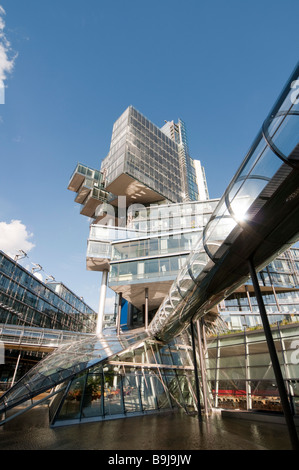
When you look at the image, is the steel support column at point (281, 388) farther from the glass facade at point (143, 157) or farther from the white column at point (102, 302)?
the glass facade at point (143, 157)

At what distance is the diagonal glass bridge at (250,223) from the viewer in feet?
11.7

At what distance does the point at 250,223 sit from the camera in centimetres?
480

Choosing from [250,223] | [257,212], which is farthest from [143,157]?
[257,212]

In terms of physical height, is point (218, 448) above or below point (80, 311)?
below

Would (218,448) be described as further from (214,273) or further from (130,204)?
(130,204)

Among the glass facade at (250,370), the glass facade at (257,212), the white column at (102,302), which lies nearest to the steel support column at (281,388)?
the glass facade at (257,212)

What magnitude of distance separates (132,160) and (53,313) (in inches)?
1486

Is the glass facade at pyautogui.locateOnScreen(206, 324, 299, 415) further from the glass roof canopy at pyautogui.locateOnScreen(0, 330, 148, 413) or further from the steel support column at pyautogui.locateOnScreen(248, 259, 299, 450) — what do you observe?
the steel support column at pyautogui.locateOnScreen(248, 259, 299, 450)

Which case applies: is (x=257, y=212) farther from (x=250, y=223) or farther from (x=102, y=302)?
(x=102, y=302)

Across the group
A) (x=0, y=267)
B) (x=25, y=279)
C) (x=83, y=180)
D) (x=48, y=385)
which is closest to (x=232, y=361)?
(x=48, y=385)

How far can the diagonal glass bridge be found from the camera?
356 cm

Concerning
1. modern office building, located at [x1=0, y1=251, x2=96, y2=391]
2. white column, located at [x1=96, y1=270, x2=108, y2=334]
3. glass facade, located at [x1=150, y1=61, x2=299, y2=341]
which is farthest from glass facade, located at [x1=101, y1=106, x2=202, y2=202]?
glass facade, located at [x1=150, y1=61, x2=299, y2=341]

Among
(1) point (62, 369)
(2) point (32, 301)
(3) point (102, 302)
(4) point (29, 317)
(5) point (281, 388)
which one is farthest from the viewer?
(2) point (32, 301)

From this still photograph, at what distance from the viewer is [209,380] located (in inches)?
674
